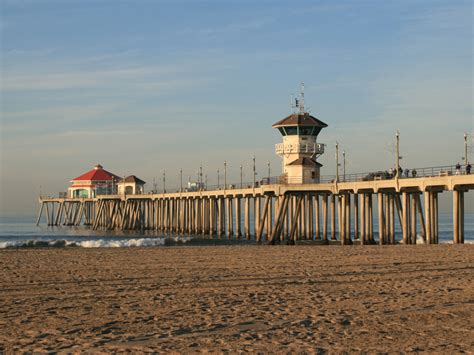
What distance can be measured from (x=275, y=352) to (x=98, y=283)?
8305 millimetres

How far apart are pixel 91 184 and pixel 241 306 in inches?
3434

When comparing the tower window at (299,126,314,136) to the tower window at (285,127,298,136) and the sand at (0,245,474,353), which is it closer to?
the tower window at (285,127,298,136)

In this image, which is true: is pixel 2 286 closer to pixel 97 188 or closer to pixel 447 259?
pixel 447 259

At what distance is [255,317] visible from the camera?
12.0 metres

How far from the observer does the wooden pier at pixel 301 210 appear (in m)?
33.0

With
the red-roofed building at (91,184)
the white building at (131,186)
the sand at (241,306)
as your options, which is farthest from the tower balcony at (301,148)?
the red-roofed building at (91,184)

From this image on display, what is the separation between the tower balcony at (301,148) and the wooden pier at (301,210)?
9.73 feet

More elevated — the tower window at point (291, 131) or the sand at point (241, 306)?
the tower window at point (291, 131)

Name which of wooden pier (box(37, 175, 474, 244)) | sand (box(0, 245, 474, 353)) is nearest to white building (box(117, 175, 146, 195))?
wooden pier (box(37, 175, 474, 244))

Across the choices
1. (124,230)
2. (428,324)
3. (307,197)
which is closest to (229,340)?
(428,324)

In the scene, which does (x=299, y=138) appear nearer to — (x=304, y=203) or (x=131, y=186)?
(x=304, y=203)

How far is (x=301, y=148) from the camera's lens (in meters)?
49.3

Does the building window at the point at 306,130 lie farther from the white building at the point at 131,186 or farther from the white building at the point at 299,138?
the white building at the point at 131,186

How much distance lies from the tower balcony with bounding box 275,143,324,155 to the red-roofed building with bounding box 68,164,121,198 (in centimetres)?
5032
